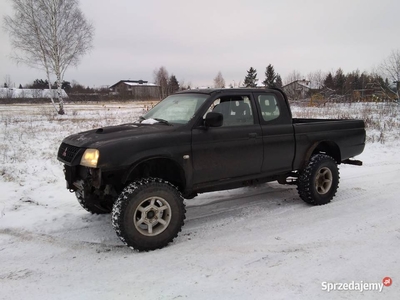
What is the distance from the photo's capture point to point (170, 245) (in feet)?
12.5

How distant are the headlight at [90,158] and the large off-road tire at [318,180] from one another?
130 inches

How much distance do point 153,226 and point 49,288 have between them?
4.11ft

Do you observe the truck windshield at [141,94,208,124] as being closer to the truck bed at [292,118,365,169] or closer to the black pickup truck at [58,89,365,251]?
the black pickup truck at [58,89,365,251]

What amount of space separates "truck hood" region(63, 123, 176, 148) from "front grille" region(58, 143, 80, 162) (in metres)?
0.05

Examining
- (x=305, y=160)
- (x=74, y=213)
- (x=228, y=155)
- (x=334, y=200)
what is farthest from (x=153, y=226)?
(x=334, y=200)

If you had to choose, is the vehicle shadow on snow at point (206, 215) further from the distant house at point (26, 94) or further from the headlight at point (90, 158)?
the distant house at point (26, 94)

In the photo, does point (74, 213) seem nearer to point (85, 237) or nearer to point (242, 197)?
point (85, 237)

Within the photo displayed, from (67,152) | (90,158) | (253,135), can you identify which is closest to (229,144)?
(253,135)

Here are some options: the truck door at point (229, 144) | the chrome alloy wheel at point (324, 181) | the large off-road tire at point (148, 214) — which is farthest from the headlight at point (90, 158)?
the chrome alloy wheel at point (324, 181)

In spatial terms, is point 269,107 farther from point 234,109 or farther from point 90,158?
point 90,158

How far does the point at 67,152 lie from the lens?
386cm

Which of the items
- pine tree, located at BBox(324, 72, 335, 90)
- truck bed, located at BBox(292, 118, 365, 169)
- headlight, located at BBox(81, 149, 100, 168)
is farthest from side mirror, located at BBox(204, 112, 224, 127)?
pine tree, located at BBox(324, 72, 335, 90)

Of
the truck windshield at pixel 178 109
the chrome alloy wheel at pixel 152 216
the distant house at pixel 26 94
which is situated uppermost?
the distant house at pixel 26 94

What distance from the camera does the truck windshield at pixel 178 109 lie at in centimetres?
423
